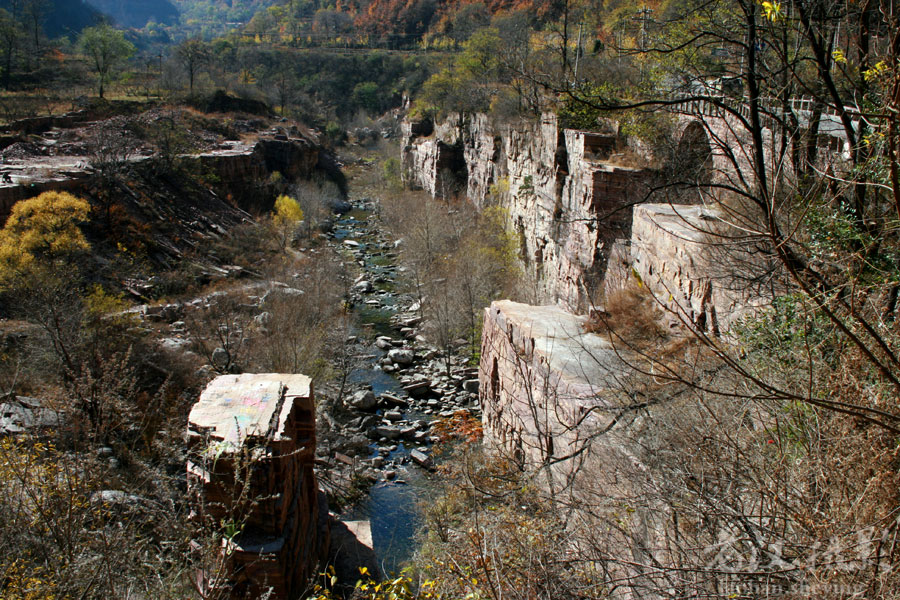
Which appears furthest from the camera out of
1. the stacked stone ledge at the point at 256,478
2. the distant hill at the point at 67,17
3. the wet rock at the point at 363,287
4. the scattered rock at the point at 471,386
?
the distant hill at the point at 67,17

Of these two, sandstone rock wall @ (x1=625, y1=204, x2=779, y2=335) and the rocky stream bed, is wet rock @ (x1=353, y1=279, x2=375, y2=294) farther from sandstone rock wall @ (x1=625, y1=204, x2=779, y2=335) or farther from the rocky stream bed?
sandstone rock wall @ (x1=625, y1=204, x2=779, y2=335)

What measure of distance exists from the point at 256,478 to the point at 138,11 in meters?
205

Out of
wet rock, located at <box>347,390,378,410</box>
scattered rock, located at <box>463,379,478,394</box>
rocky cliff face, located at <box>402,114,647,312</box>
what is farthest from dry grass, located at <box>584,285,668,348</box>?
wet rock, located at <box>347,390,378,410</box>

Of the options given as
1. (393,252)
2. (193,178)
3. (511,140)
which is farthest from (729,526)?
(193,178)

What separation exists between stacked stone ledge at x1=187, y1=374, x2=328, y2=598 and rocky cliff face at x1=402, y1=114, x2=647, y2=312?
4.81 meters

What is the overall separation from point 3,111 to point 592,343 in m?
38.2

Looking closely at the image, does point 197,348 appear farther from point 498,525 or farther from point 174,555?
point 498,525

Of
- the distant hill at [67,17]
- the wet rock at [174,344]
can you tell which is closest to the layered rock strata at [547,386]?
the wet rock at [174,344]

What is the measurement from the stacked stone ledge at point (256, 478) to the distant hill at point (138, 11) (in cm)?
18565

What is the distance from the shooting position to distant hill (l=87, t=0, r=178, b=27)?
532ft

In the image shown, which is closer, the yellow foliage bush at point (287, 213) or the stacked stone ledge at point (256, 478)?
the stacked stone ledge at point (256, 478)

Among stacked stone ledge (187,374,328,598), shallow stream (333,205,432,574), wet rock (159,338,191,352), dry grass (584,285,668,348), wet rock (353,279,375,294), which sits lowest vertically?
shallow stream (333,205,432,574)

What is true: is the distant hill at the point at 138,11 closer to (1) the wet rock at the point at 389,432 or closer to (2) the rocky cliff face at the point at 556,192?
(2) the rocky cliff face at the point at 556,192

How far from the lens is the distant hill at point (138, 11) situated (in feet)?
532
